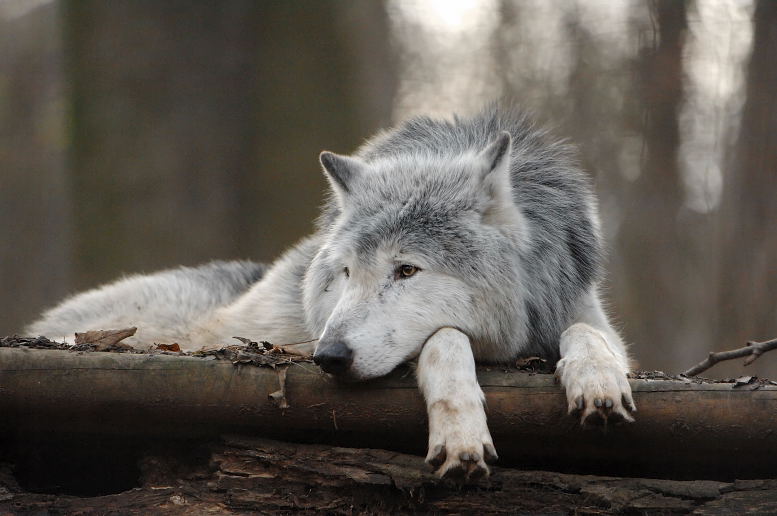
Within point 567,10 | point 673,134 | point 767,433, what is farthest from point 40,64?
point 767,433

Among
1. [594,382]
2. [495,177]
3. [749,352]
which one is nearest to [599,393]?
[594,382]

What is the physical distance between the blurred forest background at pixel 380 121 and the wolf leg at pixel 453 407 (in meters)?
5.00

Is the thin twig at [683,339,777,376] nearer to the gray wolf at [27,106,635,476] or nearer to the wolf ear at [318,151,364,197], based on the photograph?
the gray wolf at [27,106,635,476]

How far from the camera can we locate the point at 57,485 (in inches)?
135

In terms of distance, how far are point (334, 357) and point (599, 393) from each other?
100 centimetres

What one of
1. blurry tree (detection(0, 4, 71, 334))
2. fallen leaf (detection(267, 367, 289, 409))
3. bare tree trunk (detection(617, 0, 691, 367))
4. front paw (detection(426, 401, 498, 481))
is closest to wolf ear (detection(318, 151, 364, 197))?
fallen leaf (detection(267, 367, 289, 409))

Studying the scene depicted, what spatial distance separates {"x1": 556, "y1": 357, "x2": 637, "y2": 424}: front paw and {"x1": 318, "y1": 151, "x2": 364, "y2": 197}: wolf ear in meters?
1.57

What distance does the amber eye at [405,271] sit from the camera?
11.5 feet

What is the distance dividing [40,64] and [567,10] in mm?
7949

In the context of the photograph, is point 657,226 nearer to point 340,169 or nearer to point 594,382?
point 340,169

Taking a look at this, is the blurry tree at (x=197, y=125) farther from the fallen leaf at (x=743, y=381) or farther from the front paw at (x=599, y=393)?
the fallen leaf at (x=743, y=381)

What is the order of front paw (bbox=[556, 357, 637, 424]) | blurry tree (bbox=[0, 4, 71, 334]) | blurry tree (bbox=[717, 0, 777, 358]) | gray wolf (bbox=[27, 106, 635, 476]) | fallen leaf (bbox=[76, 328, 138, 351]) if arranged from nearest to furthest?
front paw (bbox=[556, 357, 637, 424]) < gray wolf (bbox=[27, 106, 635, 476]) < fallen leaf (bbox=[76, 328, 138, 351]) < blurry tree (bbox=[717, 0, 777, 358]) < blurry tree (bbox=[0, 4, 71, 334])

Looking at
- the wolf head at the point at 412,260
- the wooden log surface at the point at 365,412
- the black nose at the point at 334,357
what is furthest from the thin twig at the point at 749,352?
the black nose at the point at 334,357

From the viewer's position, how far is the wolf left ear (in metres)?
3.70
